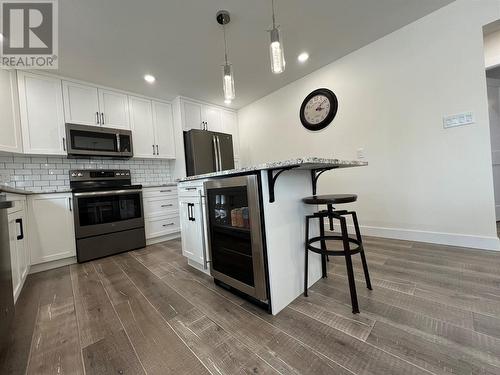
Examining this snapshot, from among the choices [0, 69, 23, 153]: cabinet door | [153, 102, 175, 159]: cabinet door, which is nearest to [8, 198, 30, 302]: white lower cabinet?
[0, 69, 23, 153]: cabinet door

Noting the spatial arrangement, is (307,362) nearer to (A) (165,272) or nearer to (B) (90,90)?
(A) (165,272)

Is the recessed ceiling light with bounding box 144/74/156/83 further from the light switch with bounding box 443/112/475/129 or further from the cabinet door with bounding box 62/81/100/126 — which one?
the light switch with bounding box 443/112/475/129

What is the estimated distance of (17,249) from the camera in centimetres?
171

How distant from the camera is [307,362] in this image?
91cm

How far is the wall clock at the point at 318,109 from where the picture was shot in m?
2.97

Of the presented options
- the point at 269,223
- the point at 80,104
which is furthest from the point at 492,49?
the point at 80,104

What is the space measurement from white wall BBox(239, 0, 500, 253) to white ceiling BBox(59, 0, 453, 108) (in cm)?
26

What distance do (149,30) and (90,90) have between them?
5.05ft

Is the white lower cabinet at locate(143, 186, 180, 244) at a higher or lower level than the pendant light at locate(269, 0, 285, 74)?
lower

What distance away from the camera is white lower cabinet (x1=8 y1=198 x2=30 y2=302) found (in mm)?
1535

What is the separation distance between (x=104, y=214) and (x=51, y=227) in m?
0.52

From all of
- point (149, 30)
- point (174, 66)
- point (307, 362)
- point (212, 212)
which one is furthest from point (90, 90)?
point (307, 362)

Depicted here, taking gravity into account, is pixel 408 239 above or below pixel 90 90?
below

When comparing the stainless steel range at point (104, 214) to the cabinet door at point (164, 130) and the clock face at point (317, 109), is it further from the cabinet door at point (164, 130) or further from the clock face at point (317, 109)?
the clock face at point (317, 109)
